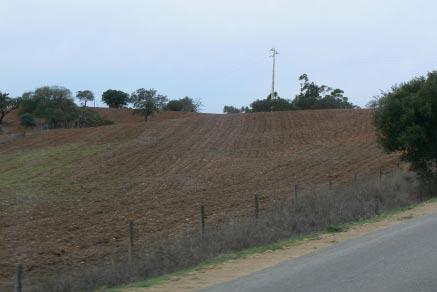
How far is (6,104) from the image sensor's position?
13650 centimetres

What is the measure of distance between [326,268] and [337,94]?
135821 mm

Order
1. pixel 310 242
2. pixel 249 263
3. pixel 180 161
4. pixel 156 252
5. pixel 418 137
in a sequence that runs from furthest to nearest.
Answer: pixel 180 161
pixel 418 137
pixel 310 242
pixel 156 252
pixel 249 263

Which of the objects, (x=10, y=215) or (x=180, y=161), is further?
(x=180, y=161)

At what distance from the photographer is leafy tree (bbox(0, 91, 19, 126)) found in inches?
5259

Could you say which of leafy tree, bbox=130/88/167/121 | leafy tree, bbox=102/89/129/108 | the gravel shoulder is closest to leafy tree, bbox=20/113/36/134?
leafy tree, bbox=130/88/167/121

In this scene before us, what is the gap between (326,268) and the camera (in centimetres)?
1166

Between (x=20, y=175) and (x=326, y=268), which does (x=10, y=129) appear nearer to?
(x=20, y=175)

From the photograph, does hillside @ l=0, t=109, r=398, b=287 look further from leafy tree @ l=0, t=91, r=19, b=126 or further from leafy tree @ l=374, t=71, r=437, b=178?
leafy tree @ l=0, t=91, r=19, b=126

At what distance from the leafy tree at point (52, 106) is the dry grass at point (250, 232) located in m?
94.7

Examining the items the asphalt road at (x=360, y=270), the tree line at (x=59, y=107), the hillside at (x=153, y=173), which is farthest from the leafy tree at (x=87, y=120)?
the asphalt road at (x=360, y=270)

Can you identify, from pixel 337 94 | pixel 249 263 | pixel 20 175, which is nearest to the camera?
pixel 249 263

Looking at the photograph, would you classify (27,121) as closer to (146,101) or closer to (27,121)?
(27,121)

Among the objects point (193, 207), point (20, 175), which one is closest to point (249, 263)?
point (193, 207)

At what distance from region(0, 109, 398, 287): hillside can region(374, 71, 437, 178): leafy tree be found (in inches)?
213
